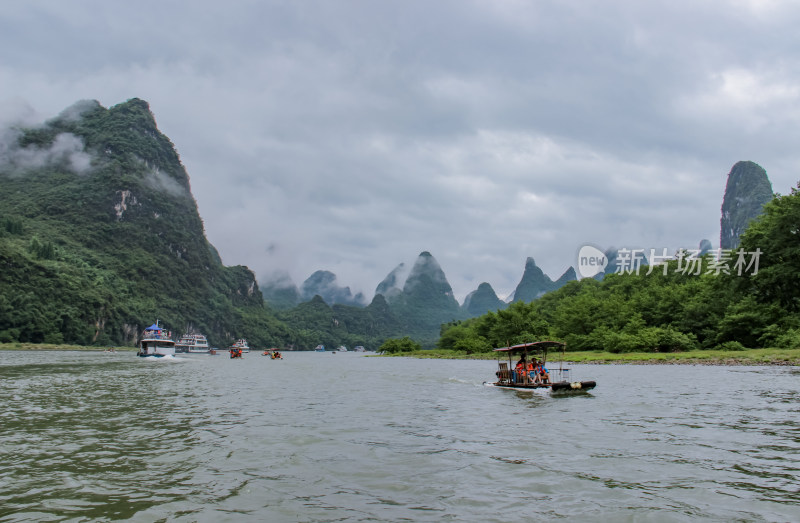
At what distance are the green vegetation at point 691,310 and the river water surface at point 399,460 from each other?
79.6 ft

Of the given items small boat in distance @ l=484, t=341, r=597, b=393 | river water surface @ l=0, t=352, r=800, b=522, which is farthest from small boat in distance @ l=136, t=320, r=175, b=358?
small boat in distance @ l=484, t=341, r=597, b=393

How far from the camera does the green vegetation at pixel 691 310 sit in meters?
39.3

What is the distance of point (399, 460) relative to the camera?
10484mm

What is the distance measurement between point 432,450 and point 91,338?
13065 cm

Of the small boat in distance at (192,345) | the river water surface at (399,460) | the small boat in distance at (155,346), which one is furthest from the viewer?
the small boat in distance at (192,345)

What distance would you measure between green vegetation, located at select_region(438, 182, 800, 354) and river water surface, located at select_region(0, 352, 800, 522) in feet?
79.6

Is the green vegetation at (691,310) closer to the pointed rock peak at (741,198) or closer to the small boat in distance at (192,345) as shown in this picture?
the pointed rock peak at (741,198)

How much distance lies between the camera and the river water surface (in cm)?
724

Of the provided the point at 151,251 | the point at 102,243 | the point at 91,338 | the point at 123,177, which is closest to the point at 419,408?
the point at 91,338

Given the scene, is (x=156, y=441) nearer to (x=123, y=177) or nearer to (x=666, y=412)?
(x=666, y=412)

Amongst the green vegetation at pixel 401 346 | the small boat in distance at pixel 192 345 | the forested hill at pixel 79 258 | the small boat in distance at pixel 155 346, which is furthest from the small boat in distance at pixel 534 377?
the small boat in distance at pixel 192 345

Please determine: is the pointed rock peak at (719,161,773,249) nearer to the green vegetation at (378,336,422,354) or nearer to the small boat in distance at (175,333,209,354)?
the green vegetation at (378,336,422,354)

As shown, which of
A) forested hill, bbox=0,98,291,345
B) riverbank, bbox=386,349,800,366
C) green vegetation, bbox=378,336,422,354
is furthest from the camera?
green vegetation, bbox=378,336,422,354

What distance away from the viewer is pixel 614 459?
10.5 metres
